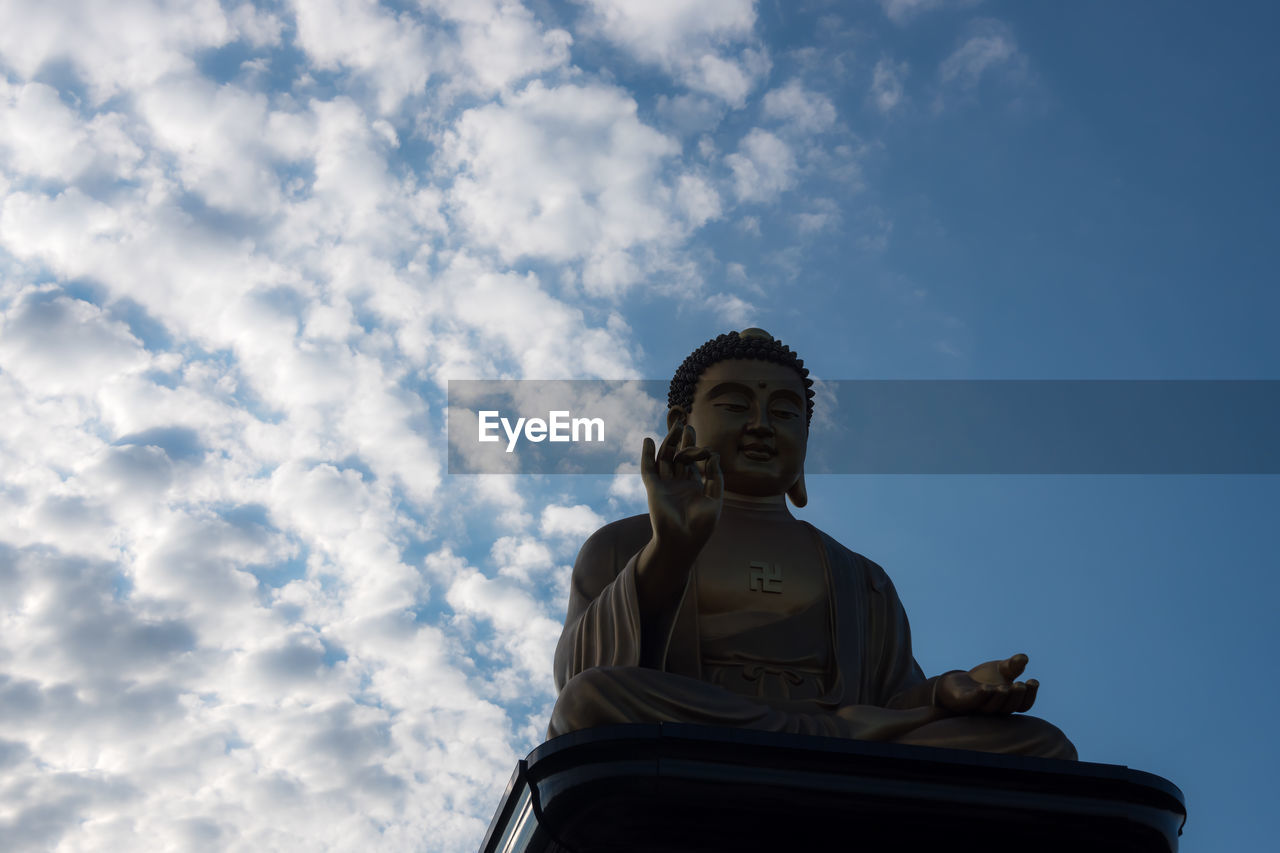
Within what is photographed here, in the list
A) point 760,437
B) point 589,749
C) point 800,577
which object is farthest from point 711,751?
point 760,437

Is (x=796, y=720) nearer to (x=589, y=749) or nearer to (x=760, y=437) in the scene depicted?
(x=589, y=749)

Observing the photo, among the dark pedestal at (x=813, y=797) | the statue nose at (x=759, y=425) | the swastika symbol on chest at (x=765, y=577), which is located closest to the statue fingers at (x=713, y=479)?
the swastika symbol on chest at (x=765, y=577)

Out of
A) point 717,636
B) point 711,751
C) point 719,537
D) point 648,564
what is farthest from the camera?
point 719,537

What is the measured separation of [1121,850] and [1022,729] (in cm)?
67

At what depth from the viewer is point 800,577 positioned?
8156 mm

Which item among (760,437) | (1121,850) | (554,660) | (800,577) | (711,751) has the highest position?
(760,437)

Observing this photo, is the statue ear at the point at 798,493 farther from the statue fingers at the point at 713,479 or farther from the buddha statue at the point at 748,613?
the statue fingers at the point at 713,479

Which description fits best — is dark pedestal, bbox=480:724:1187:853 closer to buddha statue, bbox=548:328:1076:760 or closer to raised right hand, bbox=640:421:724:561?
buddha statue, bbox=548:328:1076:760

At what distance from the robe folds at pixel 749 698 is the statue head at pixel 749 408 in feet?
1.67

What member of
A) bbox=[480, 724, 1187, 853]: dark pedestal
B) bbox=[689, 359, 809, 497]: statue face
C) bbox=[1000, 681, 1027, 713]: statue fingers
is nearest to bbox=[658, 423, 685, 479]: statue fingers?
bbox=[689, 359, 809, 497]: statue face

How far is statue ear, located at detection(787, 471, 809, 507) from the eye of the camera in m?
9.12

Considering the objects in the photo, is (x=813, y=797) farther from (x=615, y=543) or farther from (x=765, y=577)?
(x=615, y=543)

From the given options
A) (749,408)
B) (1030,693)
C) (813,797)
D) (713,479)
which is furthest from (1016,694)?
(749,408)

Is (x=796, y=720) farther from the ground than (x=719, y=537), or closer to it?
closer to it
